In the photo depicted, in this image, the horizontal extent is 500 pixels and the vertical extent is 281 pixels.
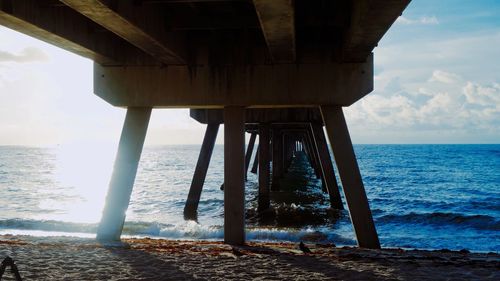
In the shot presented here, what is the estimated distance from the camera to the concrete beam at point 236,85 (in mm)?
8570

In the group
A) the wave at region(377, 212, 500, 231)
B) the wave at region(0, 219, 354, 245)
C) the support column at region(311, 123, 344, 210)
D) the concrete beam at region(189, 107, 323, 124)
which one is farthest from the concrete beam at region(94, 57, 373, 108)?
the wave at region(377, 212, 500, 231)

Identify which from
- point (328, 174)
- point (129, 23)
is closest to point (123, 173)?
point (129, 23)

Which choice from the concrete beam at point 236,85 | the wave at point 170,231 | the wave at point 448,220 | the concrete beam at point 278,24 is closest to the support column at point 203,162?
the wave at point 170,231

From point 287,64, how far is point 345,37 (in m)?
1.34

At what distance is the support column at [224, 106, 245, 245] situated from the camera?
873 cm

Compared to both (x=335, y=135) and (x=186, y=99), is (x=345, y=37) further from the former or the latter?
(x=186, y=99)

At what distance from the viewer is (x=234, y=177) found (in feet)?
28.8

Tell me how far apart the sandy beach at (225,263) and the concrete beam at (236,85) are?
2.58 metres

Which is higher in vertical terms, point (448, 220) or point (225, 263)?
point (225, 263)

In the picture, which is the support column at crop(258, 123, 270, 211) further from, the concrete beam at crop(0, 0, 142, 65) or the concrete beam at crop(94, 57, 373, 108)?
the concrete beam at crop(0, 0, 142, 65)

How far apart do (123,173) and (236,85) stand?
2681 mm

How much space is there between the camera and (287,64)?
8.63 meters

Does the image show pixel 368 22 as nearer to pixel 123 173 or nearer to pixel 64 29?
pixel 64 29

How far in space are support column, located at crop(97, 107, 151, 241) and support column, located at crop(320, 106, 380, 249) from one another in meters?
3.43
